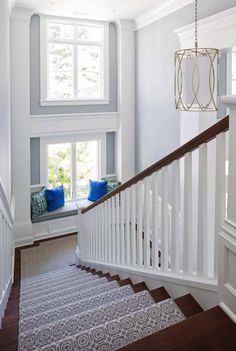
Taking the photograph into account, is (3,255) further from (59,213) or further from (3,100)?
(59,213)

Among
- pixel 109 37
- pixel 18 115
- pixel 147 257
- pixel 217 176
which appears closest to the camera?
pixel 217 176

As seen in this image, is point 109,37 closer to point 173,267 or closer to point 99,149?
point 99,149

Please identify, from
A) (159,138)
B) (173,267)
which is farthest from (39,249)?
(173,267)

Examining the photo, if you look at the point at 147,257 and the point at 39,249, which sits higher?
the point at 147,257

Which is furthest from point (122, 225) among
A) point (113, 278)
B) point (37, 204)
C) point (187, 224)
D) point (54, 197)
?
point (54, 197)

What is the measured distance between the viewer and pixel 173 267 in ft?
6.98

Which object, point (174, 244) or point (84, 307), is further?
point (84, 307)

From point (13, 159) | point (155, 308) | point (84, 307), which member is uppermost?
point (13, 159)

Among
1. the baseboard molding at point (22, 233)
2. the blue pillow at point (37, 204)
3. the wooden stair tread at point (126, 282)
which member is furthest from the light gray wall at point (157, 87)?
the wooden stair tread at point (126, 282)

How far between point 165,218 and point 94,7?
15.4ft

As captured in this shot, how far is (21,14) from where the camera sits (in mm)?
5656

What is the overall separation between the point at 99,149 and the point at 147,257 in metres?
4.79

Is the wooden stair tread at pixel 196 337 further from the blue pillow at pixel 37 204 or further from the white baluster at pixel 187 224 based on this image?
the blue pillow at pixel 37 204

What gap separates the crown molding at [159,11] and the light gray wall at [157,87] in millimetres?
67
